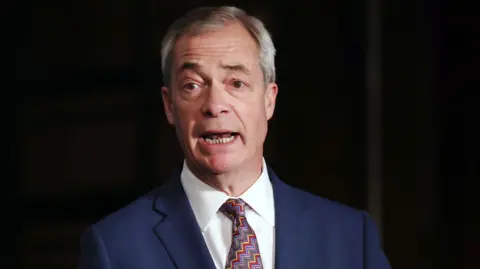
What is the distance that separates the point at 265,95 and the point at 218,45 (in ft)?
0.38

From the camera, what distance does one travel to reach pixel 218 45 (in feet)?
3.80

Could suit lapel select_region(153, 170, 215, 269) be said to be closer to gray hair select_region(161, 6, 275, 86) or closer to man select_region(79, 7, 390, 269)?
man select_region(79, 7, 390, 269)

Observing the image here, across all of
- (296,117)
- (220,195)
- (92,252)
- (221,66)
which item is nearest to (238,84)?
(221,66)

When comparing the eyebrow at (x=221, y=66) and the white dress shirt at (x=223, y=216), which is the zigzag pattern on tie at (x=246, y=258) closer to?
the white dress shirt at (x=223, y=216)

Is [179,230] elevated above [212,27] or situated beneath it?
situated beneath

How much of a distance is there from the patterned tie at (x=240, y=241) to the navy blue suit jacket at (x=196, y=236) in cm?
3

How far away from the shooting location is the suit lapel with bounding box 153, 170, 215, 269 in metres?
1.15

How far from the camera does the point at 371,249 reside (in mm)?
1240

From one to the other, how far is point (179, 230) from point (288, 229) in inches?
6.2

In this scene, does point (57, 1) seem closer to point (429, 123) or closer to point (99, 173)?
point (99, 173)

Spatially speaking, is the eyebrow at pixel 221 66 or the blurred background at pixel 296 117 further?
the blurred background at pixel 296 117

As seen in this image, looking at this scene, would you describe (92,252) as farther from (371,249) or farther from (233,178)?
(371,249)

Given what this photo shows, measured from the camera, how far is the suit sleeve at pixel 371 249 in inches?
48.4

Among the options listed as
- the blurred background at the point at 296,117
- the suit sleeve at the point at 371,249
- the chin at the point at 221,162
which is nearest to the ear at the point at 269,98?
the chin at the point at 221,162
